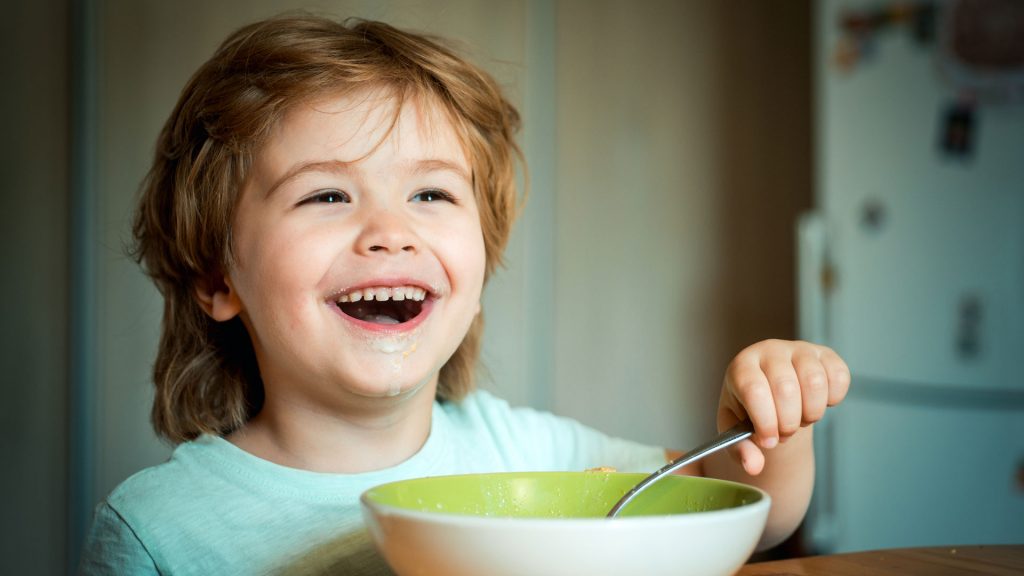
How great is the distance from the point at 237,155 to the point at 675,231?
214 centimetres

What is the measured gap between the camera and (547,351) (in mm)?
2666

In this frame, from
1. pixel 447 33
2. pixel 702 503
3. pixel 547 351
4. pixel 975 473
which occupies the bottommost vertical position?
pixel 975 473

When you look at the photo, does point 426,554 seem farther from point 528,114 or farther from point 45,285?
point 528,114

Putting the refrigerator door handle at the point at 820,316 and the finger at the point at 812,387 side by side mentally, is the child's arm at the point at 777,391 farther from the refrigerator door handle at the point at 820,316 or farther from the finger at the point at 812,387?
the refrigerator door handle at the point at 820,316

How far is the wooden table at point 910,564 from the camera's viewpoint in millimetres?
706

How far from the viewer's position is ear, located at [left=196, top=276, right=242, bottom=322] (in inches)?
41.0

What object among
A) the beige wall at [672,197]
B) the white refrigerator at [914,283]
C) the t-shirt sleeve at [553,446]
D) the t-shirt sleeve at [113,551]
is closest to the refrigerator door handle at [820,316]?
the white refrigerator at [914,283]

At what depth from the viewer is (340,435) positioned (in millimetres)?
984

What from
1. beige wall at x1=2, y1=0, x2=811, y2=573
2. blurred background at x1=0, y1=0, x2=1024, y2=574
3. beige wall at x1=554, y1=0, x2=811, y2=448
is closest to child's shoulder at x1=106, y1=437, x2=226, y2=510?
blurred background at x1=0, y1=0, x2=1024, y2=574

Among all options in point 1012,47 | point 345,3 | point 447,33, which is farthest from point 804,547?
point 345,3

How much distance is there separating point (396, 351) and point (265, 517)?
0.69ft

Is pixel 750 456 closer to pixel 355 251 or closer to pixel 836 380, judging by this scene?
pixel 836 380

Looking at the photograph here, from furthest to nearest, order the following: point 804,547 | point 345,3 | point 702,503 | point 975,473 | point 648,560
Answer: point 804,547 → point 975,473 → point 345,3 → point 702,503 → point 648,560

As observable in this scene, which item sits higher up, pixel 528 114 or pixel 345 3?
pixel 345 3
